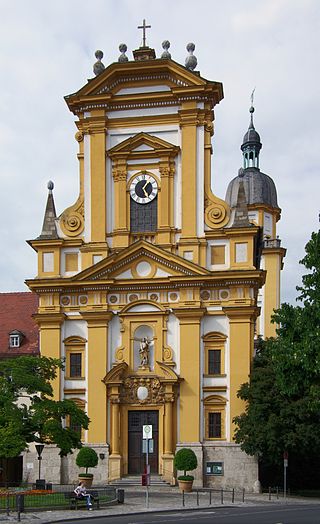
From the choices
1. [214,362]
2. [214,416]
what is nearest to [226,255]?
[214,362]

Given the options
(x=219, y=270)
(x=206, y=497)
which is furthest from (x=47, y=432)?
(x=219, y=270)

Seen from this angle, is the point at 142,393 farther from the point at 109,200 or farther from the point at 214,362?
the point at 109,200

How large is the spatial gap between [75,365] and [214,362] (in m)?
7.86

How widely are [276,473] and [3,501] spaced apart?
2110cm

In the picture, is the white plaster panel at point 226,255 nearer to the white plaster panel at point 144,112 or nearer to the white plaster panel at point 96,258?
the white plaster panel at point 96,258

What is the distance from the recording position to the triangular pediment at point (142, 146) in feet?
175

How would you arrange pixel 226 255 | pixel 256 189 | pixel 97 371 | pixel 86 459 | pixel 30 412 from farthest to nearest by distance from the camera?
pixel 256 189 → pixel 226 255 → pixel 97 371 → pixel 86 459 → pixel 30 412

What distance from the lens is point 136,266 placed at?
2074 inches

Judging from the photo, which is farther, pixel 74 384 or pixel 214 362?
pixel 74 384

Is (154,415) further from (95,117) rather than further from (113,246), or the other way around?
(95,117)

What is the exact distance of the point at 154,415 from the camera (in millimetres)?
51500

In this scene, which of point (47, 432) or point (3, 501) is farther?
point (47, 432)

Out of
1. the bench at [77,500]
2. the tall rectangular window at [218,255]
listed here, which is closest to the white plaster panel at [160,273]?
the tall rectangular window at [218,255]

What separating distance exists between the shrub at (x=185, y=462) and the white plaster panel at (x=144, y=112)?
1912 cm
